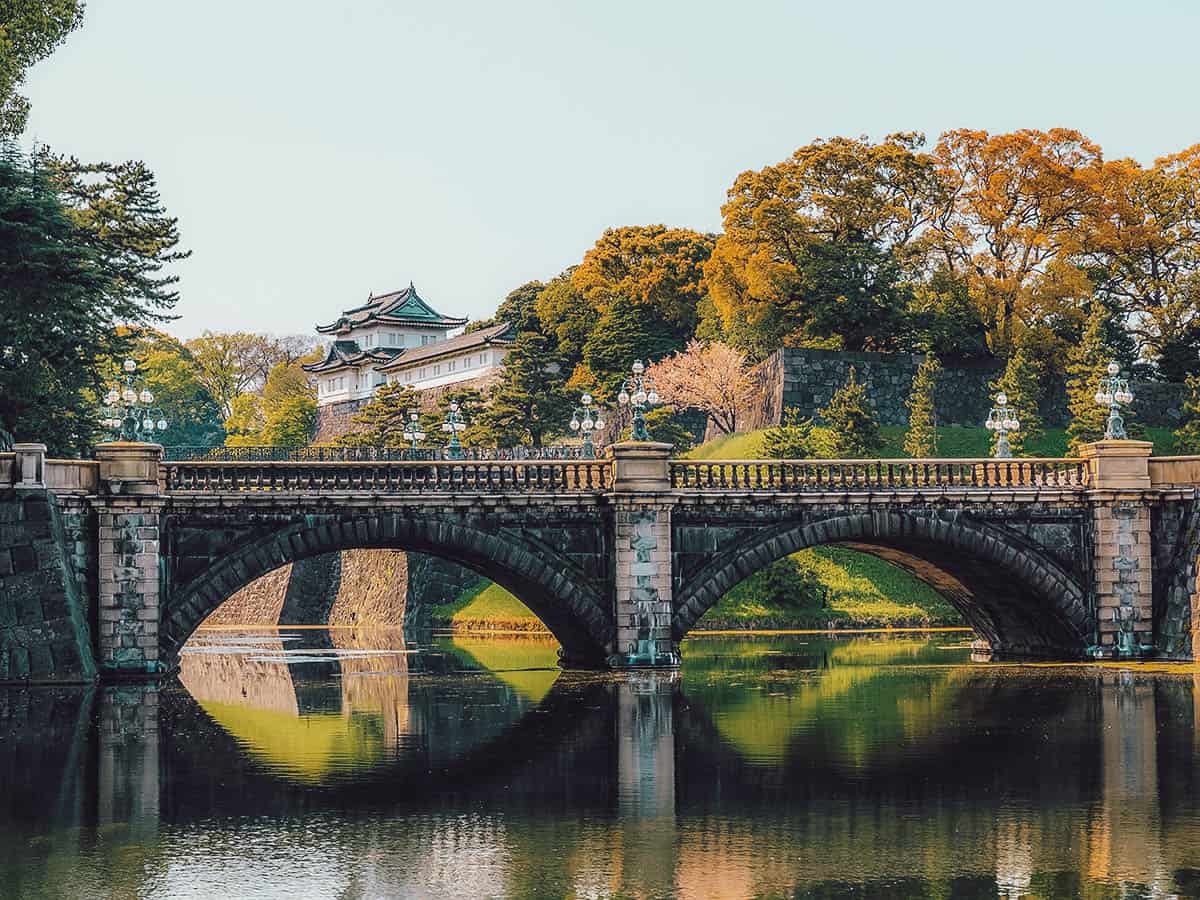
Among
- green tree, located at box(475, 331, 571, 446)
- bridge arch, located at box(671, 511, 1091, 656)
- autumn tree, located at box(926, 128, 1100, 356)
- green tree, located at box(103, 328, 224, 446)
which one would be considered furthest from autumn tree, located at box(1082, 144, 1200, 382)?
green tree, located at box(103, 328, 224, 446)

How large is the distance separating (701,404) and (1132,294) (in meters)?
22.8

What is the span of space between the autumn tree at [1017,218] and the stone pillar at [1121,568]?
39.6 metres

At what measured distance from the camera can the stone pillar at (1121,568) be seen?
159 feet

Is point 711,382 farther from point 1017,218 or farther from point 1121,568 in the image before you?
point 1121,568

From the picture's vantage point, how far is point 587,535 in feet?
154

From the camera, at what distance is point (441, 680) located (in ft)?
159

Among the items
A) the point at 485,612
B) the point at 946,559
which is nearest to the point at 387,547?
the point at 946,559

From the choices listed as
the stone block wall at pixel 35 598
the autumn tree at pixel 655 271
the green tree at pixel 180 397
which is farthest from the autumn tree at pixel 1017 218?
the green tree at pixel 180 397

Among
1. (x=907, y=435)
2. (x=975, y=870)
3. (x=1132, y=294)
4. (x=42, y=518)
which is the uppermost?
(x=1132, y=294)

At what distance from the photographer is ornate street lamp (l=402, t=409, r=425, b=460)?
7065 centimetres

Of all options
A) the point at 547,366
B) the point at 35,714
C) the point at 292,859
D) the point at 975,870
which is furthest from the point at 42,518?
the point at 547,366

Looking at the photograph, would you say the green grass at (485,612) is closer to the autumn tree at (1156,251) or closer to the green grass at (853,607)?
the green grass at (853,607)

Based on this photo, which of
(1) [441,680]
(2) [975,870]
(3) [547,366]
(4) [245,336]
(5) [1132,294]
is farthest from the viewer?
(4) [245,336]

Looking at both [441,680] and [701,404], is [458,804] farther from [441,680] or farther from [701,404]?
[701,404]
